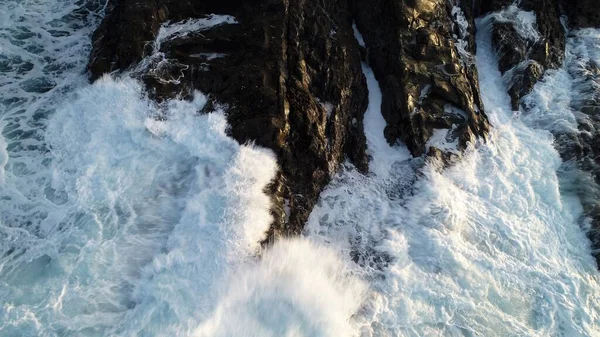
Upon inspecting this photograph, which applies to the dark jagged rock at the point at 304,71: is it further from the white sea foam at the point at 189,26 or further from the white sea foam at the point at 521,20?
the white sea foam at the point at 521,20

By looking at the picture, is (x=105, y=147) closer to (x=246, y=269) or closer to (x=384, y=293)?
(x=246, y=269)

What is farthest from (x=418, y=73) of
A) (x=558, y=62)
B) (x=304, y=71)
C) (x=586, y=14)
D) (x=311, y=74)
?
(x=586, y=14)

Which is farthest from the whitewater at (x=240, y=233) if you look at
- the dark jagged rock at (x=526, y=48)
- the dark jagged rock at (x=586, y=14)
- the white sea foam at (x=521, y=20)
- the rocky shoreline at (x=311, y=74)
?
the dark jagged rock at (x=586, y=14)

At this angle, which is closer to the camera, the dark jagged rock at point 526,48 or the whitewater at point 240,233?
the whitewater at point 240,233

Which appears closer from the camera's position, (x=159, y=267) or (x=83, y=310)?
(x=83, y=310)

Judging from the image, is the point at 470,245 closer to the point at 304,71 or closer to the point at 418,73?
the point at 418,73

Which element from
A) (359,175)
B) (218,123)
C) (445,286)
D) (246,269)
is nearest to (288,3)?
(218,123)

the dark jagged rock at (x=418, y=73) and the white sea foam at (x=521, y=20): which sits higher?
the white sea foam at (x=521, y=20)
